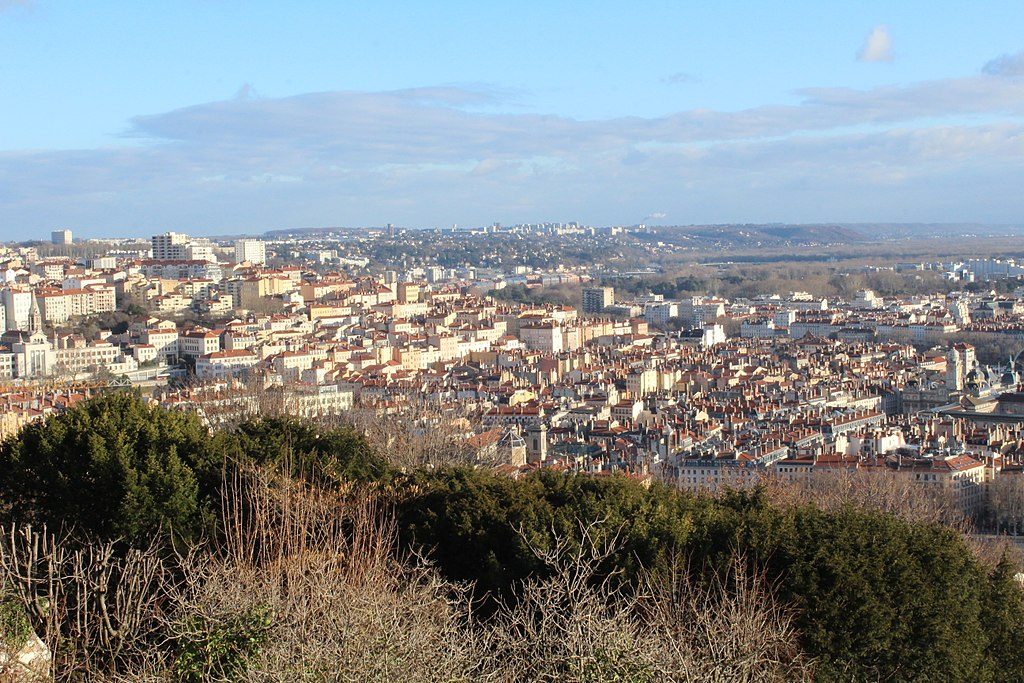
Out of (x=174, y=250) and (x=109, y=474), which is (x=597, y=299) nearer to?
(x=174, y=250)

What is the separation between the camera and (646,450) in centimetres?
1962

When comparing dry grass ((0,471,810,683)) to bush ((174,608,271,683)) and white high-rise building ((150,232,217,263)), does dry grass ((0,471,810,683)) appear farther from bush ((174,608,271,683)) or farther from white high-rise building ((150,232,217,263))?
white high-rise building ((150,232,217,263))

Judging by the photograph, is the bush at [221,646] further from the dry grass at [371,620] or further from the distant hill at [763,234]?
the distant hill at [763,234]

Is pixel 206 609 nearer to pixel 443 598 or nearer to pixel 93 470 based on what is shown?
pixel 443 598

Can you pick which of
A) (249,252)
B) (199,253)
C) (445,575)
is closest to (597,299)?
(199,253)

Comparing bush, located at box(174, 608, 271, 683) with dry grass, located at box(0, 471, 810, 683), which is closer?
dry grass, located at box(0, 471, 810, 683)

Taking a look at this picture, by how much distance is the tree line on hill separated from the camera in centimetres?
499

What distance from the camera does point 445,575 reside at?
7.06 m

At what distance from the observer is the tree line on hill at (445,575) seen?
4988 mm

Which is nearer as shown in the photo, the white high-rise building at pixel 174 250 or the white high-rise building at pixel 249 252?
the white high-rise building at pixel 174 250

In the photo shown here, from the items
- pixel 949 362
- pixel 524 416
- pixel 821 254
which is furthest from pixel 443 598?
pixel 821 254

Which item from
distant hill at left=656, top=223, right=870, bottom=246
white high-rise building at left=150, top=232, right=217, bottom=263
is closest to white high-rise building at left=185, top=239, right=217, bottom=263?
white high-rise building at left=150, top=232, right=217, bottom=263

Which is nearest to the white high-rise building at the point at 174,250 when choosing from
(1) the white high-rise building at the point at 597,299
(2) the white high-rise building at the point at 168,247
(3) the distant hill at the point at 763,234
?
(2) the white high-rise building at the point at 168,247

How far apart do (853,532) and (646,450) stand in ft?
42.3
